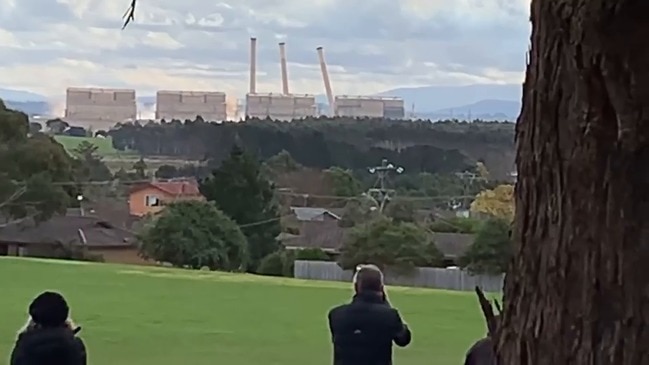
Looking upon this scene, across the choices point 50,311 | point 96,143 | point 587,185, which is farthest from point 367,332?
point 96,143

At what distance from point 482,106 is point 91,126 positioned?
4.29 metres

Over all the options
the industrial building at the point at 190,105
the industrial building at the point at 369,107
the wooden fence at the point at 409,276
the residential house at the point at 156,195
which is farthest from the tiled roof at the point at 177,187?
the industrial building at the point at 369,107

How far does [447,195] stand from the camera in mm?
13203

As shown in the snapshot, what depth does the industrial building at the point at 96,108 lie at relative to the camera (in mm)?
13602

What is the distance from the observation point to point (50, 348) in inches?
150

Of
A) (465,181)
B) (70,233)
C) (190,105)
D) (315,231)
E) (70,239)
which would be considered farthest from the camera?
(70,239)

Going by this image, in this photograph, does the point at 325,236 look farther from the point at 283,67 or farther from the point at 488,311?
the point at 488,311

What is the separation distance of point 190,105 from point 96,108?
1026 mm

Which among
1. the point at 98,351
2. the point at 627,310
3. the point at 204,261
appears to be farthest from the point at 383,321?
the point at 204,261

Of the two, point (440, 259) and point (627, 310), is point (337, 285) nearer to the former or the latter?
point (440, 259)

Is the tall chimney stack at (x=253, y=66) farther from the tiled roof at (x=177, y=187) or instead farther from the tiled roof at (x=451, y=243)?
the tiled roof at (x=451, y=243)

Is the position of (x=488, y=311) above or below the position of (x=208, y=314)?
above

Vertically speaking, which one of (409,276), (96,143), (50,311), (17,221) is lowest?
(409,276)

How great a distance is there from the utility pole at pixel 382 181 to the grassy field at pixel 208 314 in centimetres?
100
